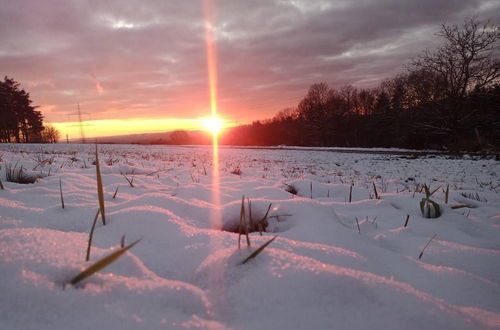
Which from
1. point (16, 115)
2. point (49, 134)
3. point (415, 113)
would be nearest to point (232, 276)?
point (415, 113)

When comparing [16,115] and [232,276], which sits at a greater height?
[16,115]

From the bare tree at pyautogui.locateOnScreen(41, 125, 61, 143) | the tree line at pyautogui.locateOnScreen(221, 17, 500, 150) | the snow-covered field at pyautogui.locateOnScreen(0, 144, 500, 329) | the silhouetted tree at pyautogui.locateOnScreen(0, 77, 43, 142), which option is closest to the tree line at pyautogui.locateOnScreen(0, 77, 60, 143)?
the silhouetted tree at pyautogui.locateOnScreen(0, 77, 43, 142)

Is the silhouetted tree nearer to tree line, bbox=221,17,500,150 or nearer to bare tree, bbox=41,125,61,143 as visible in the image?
bare tree, bbox=41,125,61,143

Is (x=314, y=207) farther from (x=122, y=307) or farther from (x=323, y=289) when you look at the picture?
(x=122, y=307)

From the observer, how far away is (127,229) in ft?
4.29

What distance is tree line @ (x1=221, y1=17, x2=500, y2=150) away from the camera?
1516 cm

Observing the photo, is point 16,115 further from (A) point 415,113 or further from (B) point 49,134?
(A) point 415,113

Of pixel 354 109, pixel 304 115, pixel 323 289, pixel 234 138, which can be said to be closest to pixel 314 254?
pixel 323 289

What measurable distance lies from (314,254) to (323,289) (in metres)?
0.27

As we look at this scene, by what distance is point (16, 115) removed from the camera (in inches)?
1435

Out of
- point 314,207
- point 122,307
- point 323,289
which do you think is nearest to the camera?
point 122,307

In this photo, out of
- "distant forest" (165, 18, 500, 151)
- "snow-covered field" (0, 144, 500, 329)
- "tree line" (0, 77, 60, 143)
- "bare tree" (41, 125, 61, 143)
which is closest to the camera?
"snow-covered field" (0, 144, 500, 329)

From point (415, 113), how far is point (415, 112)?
255 mm

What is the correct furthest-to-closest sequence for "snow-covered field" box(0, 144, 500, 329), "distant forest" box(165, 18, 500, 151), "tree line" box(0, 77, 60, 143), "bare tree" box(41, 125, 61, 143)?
"bare tree" box(41, 125, 61, 143) → "tree line" box(0, 77, 60, 143) → "distant forest" box(165, 18, 500, 151) → "snow-covered field" box(0, 144, 500, 329)
